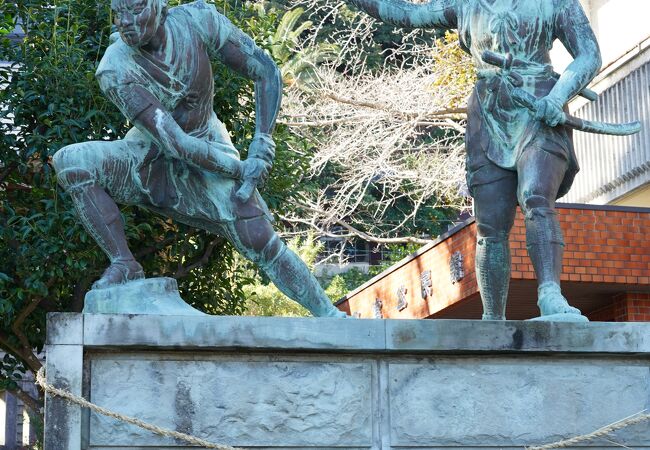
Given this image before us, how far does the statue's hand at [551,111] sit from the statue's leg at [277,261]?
1537 millimetres

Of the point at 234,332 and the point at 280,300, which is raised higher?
the point at 280,300

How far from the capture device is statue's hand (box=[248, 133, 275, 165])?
6.98 metres

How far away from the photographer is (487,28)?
24.7 feet

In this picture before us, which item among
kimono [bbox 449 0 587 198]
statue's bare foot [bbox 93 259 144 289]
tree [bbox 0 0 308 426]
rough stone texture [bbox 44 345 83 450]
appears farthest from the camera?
tree [bbox 0 0 308 426]

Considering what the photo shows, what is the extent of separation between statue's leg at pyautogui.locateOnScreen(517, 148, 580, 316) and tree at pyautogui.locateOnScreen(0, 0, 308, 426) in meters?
4.20

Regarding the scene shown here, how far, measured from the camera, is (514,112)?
24.2 feet

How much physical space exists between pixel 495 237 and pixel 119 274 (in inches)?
87.0

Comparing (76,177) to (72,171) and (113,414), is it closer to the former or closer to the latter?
(72,171)

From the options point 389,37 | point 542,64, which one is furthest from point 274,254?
point 389,37

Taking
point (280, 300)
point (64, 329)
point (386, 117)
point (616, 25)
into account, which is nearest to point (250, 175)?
point (64, 329)

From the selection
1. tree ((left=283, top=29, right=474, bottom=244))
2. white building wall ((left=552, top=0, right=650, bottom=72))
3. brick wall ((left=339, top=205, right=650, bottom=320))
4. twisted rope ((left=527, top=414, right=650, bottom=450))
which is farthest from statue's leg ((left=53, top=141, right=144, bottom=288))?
tree ((left=283, top=29, right=474, bottom=244))

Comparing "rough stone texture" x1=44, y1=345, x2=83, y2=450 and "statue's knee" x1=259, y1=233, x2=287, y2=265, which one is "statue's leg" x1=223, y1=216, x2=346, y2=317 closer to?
"statue's knee" x1=259, y1=233, x2=287, y2=265

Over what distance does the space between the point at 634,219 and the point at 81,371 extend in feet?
30.1

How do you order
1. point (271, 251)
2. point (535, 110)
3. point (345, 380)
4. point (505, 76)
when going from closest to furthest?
point (345, 380) → point (271, 251) → point (535, 110) → point (505, 76)
